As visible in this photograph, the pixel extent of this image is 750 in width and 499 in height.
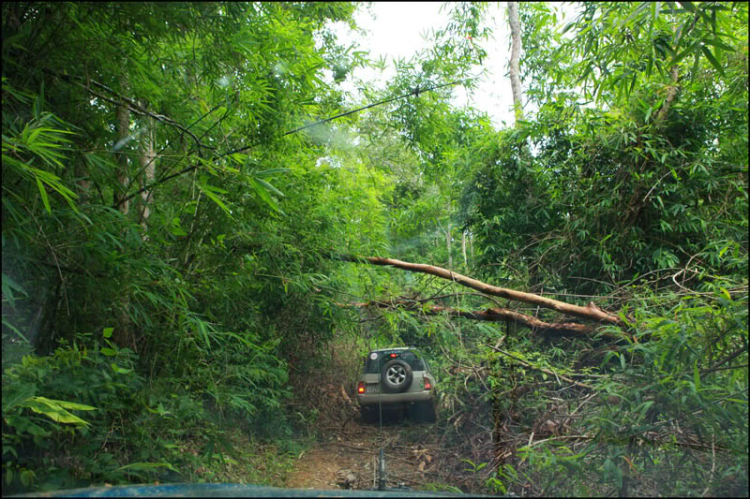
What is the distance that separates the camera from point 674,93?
258 centimetres

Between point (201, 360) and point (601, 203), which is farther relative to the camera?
point (601, 203)

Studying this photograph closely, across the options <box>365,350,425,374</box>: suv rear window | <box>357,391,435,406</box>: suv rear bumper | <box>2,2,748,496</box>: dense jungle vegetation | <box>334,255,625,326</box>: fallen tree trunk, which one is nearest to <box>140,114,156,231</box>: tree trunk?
<box>2,2,748,496</box>: dense jungle vegetation

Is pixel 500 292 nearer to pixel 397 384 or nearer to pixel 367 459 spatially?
pixel 397 384

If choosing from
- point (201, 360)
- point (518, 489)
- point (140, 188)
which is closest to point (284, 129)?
point (140, 188)

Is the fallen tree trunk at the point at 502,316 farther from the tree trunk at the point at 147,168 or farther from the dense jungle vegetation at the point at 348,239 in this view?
the tree trunk at the point at 147,168

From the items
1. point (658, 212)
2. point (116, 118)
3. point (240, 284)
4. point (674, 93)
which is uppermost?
point (674, 93)

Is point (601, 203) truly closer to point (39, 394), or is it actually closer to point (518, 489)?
point (518, 489)

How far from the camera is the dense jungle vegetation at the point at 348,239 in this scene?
5.55 feet

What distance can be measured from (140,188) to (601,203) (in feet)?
8.10

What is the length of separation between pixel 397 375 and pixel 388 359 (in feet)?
0.44

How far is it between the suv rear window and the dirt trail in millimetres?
398

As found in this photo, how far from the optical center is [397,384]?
3.43 m

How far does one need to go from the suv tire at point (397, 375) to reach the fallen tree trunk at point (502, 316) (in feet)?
1.47

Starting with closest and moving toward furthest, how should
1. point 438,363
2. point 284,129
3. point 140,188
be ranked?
point 140,188
point 284,129
point 438,363
